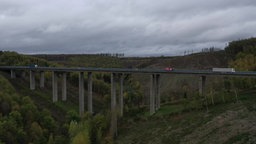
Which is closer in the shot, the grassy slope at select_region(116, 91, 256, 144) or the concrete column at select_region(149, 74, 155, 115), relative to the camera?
the grassy slope at select_region(116, 91, 256, 144)

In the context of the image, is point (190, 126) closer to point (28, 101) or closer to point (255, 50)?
point (28, 101)

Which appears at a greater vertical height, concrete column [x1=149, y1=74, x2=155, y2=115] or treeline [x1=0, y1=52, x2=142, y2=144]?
concrete column [x1=149, y1=74, x2=155, y2=115]

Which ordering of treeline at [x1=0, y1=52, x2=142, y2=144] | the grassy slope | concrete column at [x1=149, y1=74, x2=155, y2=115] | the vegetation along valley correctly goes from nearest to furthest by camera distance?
the grassy slope
the vegetation along valley
treeline at [x1=0, y1=52, x2=142, y2=144]
concrete column at [x1=149, y1=74, x2=155, y2=115]

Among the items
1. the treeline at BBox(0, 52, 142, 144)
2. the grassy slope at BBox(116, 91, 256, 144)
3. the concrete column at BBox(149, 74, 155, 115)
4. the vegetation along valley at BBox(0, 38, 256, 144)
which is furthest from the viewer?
the concrete column at BBox(149, 74, 155, 115)

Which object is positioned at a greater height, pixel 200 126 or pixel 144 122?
pixel 200 126

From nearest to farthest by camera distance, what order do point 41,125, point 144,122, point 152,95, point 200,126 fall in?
point 200,126 < point 144,122 < point 41,125 < point 152,95

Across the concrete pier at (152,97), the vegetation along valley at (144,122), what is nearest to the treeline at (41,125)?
the vegetation along valley at (144,122)

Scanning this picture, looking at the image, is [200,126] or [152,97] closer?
[200,126]

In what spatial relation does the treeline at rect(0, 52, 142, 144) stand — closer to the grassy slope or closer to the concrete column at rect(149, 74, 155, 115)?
the grassy slope

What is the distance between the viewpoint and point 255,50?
6304 inches

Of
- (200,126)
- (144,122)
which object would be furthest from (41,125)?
(200,126)

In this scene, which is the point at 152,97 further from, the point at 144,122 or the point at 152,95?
the point at 144,122

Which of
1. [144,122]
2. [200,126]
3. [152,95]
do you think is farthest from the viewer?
[152,95]

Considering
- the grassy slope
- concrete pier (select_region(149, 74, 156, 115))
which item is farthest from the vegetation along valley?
concrete pier (select_region(149, 74, 156, 115))
